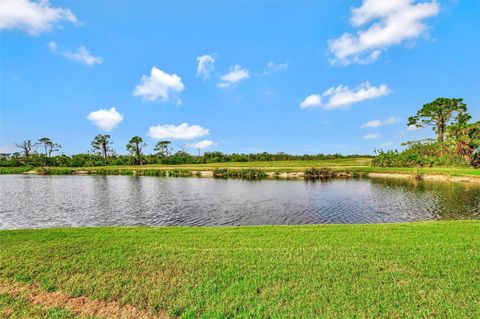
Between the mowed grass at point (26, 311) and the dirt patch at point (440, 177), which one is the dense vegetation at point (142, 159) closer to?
the dirt patch at point (440, 177)

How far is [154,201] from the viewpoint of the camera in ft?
76.6

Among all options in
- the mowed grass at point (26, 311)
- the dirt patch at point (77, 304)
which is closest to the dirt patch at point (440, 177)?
the dirt patch at point (77, 304)

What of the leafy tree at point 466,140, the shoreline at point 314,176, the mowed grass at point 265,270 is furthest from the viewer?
the leafy tree at point 466,140

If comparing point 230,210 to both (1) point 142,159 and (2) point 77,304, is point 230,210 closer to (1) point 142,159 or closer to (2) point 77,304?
(2) point 77,304

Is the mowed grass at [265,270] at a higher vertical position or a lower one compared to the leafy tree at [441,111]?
lower

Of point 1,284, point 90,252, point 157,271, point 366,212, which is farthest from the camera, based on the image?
point 366,212

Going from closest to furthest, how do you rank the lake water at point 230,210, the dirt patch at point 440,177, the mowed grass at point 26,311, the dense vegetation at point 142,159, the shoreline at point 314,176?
the mowed grass at point 26,311, the lake water at point 230,210, the dirt patch at point 440,177, the shoreline at point 314,176, the dense vegetation at point 142,159

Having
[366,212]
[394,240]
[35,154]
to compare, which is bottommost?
[366,212]

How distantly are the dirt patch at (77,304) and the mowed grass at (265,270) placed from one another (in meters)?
→ 0.17

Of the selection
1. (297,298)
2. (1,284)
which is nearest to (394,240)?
(297,298)

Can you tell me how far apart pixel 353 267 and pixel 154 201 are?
1986 cm

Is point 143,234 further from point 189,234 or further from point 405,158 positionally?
point 405,158

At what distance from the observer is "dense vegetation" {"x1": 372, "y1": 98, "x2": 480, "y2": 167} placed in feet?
159

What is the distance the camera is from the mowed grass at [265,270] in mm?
4875
